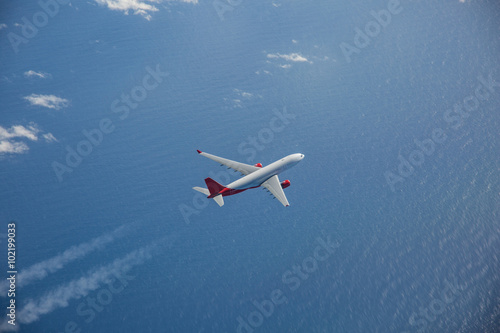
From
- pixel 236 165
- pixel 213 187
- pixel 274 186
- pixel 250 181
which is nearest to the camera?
pixel 213 187

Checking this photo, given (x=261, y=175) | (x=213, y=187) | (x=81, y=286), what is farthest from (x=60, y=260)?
(x=261, y=175)

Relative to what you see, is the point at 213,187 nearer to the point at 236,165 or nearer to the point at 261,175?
the point at 236,165

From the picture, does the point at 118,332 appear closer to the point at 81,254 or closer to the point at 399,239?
the point at 81,254

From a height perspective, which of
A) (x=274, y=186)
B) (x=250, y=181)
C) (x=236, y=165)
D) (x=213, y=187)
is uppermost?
(x=236, y=165)

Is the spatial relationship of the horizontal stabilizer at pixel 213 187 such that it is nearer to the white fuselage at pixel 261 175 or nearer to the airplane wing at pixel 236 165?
the white fuselage at pixel 261 175

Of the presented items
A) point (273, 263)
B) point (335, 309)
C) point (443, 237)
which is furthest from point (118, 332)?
point (443, 237)

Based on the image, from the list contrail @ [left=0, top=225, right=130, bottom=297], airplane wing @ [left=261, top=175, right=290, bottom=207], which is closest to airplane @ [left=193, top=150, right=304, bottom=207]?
airplane wing @ [left=261, top=175, right=290, bottom=207]
